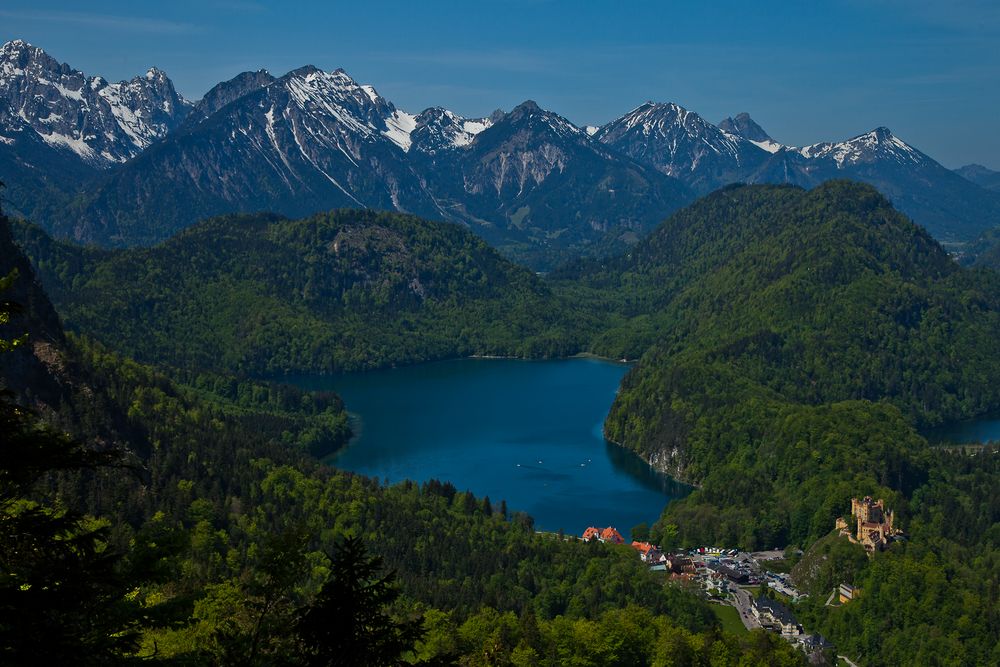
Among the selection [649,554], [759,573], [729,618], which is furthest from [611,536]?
[729,618]

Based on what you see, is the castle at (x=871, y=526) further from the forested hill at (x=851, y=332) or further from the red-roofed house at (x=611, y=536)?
the forested hill at (x=851, y=332)

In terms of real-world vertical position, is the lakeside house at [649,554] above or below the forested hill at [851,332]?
below

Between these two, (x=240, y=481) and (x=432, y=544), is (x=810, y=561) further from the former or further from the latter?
(x=240, y=481)

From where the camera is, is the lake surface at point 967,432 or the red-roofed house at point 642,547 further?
the lake surface at point 967,432

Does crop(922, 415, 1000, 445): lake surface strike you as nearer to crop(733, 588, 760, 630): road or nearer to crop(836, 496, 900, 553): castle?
crop(836, 496, 900, 553): castle

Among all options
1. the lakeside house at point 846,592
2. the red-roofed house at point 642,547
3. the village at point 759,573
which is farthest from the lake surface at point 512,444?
the lakeside house at point 846,592

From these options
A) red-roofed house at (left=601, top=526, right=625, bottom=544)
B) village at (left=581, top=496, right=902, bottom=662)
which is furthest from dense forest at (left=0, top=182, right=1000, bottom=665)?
red-roofed house at (left=601, top=526, right=625, bottom=544)

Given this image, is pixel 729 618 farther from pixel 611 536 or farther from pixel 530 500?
pixel 530 500
